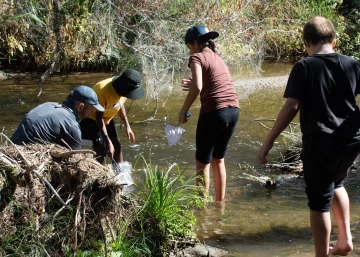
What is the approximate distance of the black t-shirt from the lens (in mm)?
3611

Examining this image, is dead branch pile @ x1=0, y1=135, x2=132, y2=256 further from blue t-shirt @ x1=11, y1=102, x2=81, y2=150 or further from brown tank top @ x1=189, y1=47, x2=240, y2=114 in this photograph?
brown tank top @ x1=189, y1=47, x2=240, y2=114

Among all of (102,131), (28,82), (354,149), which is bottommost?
(28,82)

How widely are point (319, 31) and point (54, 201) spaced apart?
6.86 feet

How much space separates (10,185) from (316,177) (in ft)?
6.63

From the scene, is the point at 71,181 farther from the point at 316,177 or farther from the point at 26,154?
the point at 316,177

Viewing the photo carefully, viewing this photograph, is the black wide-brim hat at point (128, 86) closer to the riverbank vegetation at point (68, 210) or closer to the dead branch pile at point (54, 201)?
the riverbank vegetation at point (68, 210)

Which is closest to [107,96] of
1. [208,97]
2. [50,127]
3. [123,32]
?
[208,97]

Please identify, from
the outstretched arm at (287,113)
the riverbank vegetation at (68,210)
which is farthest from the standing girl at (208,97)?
the outstretched arm at (287,113)

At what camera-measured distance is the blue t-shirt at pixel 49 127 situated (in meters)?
4.46

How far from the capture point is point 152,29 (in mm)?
10023

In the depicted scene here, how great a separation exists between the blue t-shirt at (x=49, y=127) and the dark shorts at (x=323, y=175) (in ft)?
6.23

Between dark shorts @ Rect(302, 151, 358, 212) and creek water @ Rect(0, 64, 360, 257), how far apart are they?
31.1 inches

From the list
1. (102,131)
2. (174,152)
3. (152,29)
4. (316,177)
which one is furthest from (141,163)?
(316,177)

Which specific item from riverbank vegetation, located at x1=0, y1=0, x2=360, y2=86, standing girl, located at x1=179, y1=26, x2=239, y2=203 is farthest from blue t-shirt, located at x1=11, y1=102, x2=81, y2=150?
riverbank vegetation, located at x1=0, y1=0, x2=360, y2=86
